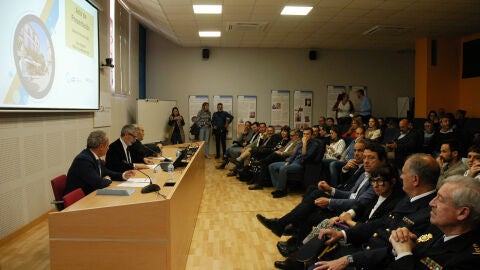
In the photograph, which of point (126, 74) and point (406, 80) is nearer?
point (126, 74)

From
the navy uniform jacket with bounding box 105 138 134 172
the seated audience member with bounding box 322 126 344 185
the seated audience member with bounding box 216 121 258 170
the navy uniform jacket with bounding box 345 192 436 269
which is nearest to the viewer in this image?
the navy uniform jacket with bounding box 345 192 436 269

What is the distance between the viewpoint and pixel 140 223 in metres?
2.24

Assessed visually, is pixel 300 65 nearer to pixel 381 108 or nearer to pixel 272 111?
pixel 272 111

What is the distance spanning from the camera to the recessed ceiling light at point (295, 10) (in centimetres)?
620

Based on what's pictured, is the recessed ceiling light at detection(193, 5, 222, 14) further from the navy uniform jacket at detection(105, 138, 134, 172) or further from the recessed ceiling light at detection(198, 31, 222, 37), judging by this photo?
the navy uniform jacket at detection(105, 138, 134, 172)

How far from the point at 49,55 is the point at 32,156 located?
45.3 inches

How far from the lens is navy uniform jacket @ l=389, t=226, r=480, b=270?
1.37 m

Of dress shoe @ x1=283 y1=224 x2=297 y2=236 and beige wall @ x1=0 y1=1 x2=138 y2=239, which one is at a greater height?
beige wall @ x1=0 y1=1 x2=138 y2=239

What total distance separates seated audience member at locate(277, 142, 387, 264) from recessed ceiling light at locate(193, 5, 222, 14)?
13.8ft

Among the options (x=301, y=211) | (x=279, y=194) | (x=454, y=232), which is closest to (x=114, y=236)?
(x=301, y=211)

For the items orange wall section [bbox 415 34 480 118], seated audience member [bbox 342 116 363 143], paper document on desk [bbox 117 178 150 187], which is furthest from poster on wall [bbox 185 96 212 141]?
paper document on desk [bbox 117 178 150 187]

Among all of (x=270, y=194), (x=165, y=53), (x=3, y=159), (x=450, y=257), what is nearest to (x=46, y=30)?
(x=3, y=159)

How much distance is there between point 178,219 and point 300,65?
8.63 metres

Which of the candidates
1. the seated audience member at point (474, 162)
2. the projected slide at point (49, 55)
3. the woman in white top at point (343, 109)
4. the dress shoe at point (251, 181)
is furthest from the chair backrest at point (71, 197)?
the woman in white top at point (343, 109)
